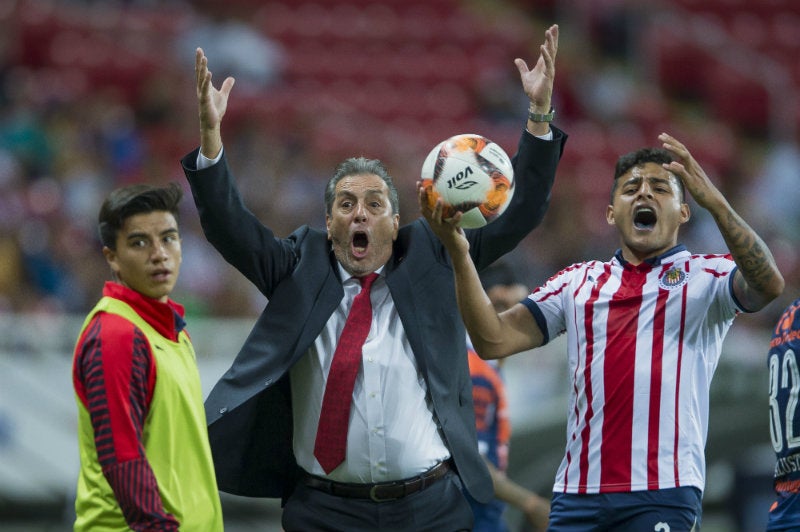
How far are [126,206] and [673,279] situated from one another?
2028 millimetres

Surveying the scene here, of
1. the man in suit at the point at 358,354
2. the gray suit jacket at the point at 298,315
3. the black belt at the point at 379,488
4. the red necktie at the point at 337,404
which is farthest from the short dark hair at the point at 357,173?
the black belt at the point at 379,488

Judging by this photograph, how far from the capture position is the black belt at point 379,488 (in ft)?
15.3

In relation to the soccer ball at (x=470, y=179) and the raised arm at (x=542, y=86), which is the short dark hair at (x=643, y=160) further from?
the soccer ball at (x=470, y=179)

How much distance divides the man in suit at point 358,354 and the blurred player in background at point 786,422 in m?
1.09

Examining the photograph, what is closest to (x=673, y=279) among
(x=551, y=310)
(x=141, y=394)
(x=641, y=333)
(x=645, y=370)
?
(x=641, y=333)

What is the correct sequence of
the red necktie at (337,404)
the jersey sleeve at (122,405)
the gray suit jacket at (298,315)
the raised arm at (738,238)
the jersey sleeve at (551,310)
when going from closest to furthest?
the jersey sleeve at (122,405) < the raised arm at (738,238) < the red necktie at (337,404) < the gray suit jacket at (298,315) < the jersey sleeve at (551,310)

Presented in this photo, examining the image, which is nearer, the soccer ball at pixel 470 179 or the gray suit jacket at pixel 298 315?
the soccer ball at pixel 470 179

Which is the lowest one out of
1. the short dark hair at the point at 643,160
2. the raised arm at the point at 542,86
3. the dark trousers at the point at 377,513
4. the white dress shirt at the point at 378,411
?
the dark trousers at the point at 377,513

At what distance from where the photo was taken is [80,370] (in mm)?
4043

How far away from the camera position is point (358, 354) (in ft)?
15.5

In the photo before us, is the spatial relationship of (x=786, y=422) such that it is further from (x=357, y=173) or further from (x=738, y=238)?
(x=357, y=173)

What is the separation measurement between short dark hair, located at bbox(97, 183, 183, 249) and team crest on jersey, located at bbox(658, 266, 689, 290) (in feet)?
6.09

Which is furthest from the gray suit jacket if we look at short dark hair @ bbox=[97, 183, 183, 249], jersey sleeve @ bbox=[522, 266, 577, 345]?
short dark hair @ bbox=[97, 183, 183, 249]

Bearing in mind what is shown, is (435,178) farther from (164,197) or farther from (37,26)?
(37,26)
